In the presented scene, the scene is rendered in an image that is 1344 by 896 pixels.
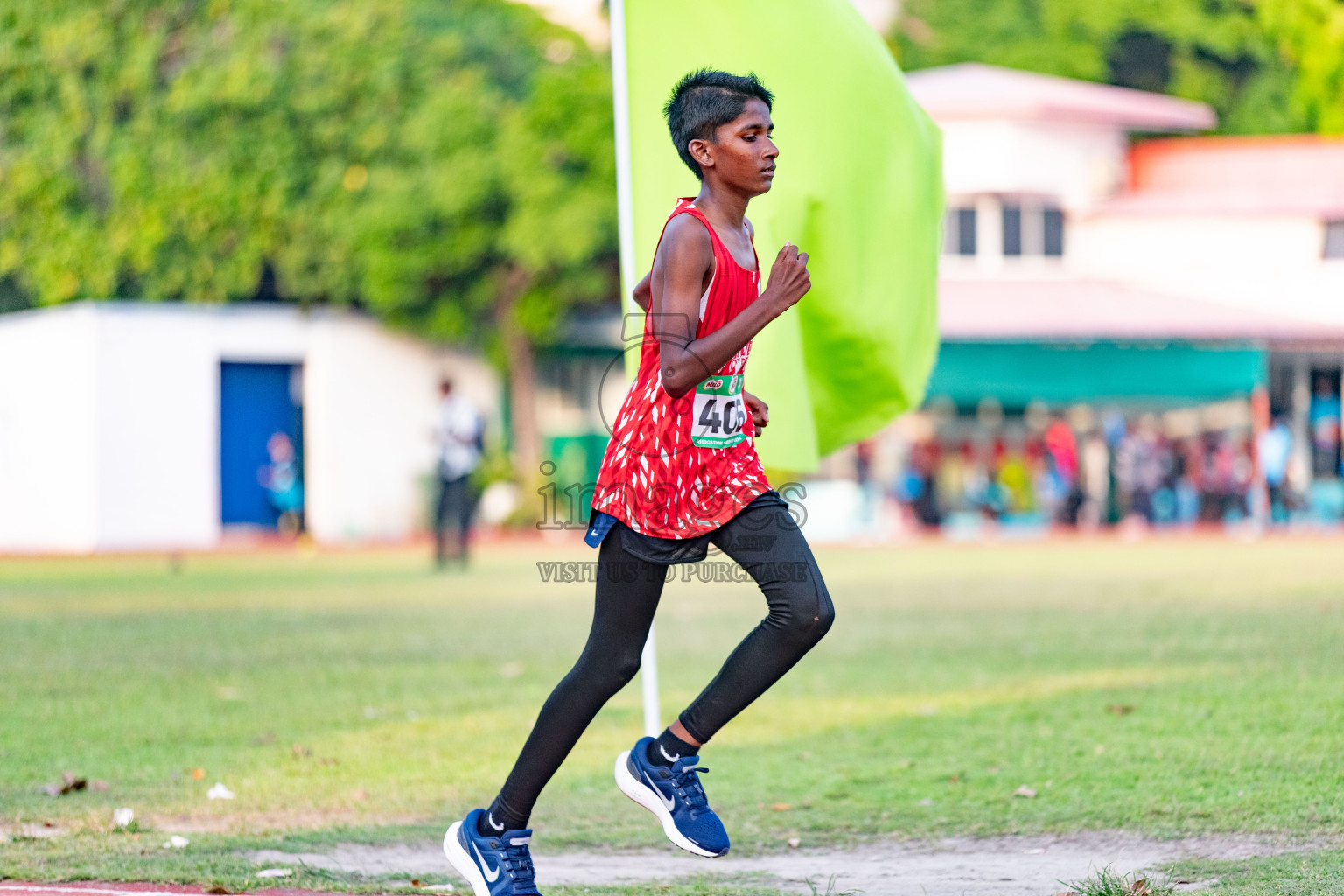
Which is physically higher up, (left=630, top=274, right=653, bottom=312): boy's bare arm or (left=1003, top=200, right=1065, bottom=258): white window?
(left=1003, top=200, right=1065, bottom=258): white window

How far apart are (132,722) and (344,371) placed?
928 inches

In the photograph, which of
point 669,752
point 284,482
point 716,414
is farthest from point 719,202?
point 284,482

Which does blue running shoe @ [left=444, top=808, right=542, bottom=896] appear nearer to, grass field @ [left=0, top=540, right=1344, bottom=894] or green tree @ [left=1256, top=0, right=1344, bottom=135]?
grass field @ [left=0, top=540, right=1344, bottom=894]

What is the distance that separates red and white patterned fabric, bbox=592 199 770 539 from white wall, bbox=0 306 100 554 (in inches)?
994

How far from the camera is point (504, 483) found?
102 ft

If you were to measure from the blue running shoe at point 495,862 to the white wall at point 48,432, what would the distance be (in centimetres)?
2502

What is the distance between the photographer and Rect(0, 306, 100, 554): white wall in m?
28.1

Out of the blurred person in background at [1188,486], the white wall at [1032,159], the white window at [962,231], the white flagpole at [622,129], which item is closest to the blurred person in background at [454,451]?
the white flagpole at [622,129]

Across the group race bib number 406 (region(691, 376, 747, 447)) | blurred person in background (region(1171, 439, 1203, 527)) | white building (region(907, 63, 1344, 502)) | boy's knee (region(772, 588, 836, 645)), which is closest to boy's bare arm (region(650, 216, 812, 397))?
race bib number 406 (region(691, 376, 747, 447))

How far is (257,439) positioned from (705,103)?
2751cm

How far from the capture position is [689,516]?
4332mm

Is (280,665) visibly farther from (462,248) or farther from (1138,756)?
(462,248)

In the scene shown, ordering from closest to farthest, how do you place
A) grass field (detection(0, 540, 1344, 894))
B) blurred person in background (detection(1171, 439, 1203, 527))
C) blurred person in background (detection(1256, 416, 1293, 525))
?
grass field (detection(0, 540, 1344, 894)) < blurred person in background (detection(1256, 416, 1293, 525)) < blurred person in background (detection(1171, 439, 1203, 527))

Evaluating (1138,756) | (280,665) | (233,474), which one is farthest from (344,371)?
(1138,756)
